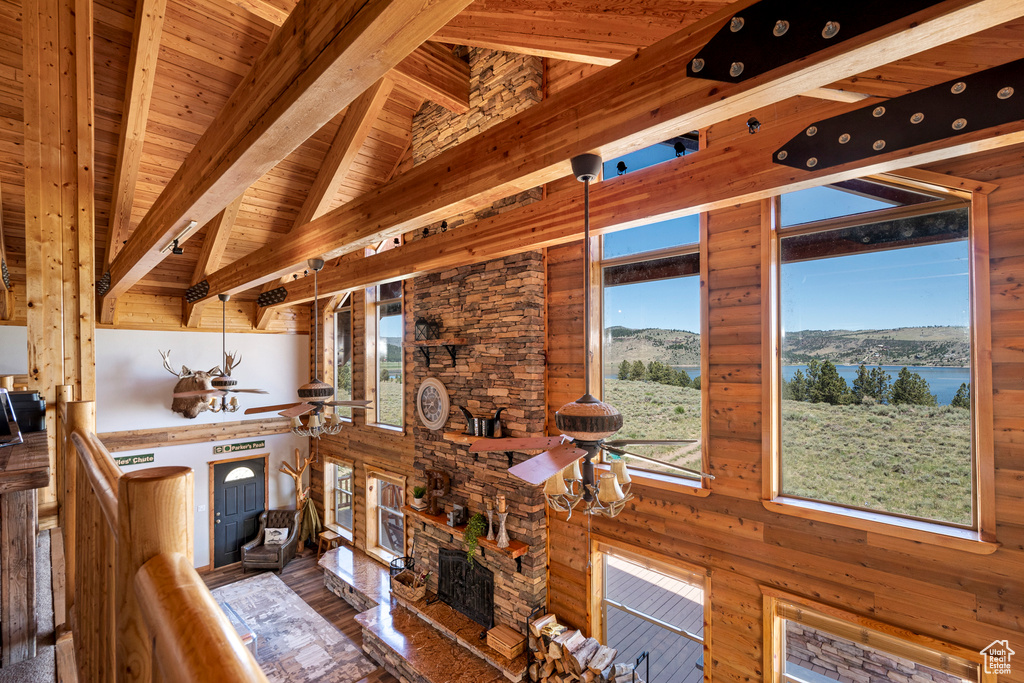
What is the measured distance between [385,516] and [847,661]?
263 inches

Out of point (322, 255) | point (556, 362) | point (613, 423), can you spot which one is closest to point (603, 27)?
point (613, 423)

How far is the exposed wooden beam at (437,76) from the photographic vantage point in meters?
5.10

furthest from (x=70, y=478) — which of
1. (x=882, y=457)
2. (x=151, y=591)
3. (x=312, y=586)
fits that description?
(x=312, y=586)

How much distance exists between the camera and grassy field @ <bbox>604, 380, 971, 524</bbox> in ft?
10.5

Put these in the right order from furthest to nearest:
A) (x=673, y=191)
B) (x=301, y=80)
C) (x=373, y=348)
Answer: (x=373, y=348) < (x=673, y=191) < (x=301, y=80)

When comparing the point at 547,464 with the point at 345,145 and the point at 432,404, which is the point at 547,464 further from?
the point at 345,145

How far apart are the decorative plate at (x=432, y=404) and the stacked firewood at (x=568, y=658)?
2.61 metres

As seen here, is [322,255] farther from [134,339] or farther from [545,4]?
[134,339]

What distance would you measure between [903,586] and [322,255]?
504 cm

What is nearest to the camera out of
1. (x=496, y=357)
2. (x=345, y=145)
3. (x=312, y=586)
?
(x=496, y=357)

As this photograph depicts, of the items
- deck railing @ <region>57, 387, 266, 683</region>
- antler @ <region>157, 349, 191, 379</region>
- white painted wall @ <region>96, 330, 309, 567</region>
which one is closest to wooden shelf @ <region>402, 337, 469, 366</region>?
deck railing @ <region>57, 387, 266, 683</region>

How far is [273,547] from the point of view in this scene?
8414 mm

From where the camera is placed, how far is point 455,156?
8.54 feet

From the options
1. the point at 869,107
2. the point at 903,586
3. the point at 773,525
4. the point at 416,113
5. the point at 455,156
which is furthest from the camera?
the point at 416,113
